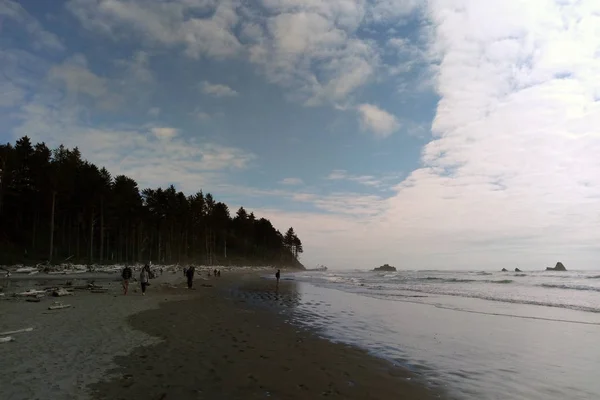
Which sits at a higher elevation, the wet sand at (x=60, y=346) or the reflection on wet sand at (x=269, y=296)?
the wet sand at (x=60, y=346)

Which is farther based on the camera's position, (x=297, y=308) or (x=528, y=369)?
(x=297, y=308)

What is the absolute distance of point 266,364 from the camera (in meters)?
9.55

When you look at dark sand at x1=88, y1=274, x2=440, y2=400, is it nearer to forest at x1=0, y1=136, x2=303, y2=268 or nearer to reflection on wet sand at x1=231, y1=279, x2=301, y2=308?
reflection on wet sand at x1=231, y1=279, x2=301, y2=308

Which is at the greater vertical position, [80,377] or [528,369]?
[80,377]

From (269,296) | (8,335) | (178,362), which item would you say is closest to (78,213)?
(269,296)

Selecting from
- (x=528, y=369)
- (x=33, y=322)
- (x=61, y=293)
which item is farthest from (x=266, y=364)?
(x=61, y=293)

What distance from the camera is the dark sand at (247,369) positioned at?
7.36m

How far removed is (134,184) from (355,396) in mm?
75677

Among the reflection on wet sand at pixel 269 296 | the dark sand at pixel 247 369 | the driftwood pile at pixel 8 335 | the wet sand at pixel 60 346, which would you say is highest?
the driftwood pile at pixel 8 335

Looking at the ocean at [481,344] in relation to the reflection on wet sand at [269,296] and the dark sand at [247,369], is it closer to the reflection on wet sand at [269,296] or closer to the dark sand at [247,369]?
the dark sand at [247,369]

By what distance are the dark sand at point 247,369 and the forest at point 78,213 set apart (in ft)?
139

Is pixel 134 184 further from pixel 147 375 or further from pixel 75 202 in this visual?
pixel 147 375

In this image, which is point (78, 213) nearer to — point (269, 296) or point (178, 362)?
point (269, 296)

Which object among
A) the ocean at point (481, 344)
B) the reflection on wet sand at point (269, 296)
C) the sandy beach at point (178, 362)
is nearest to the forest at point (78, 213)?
the reflection on wet sand at point (269, 296)
